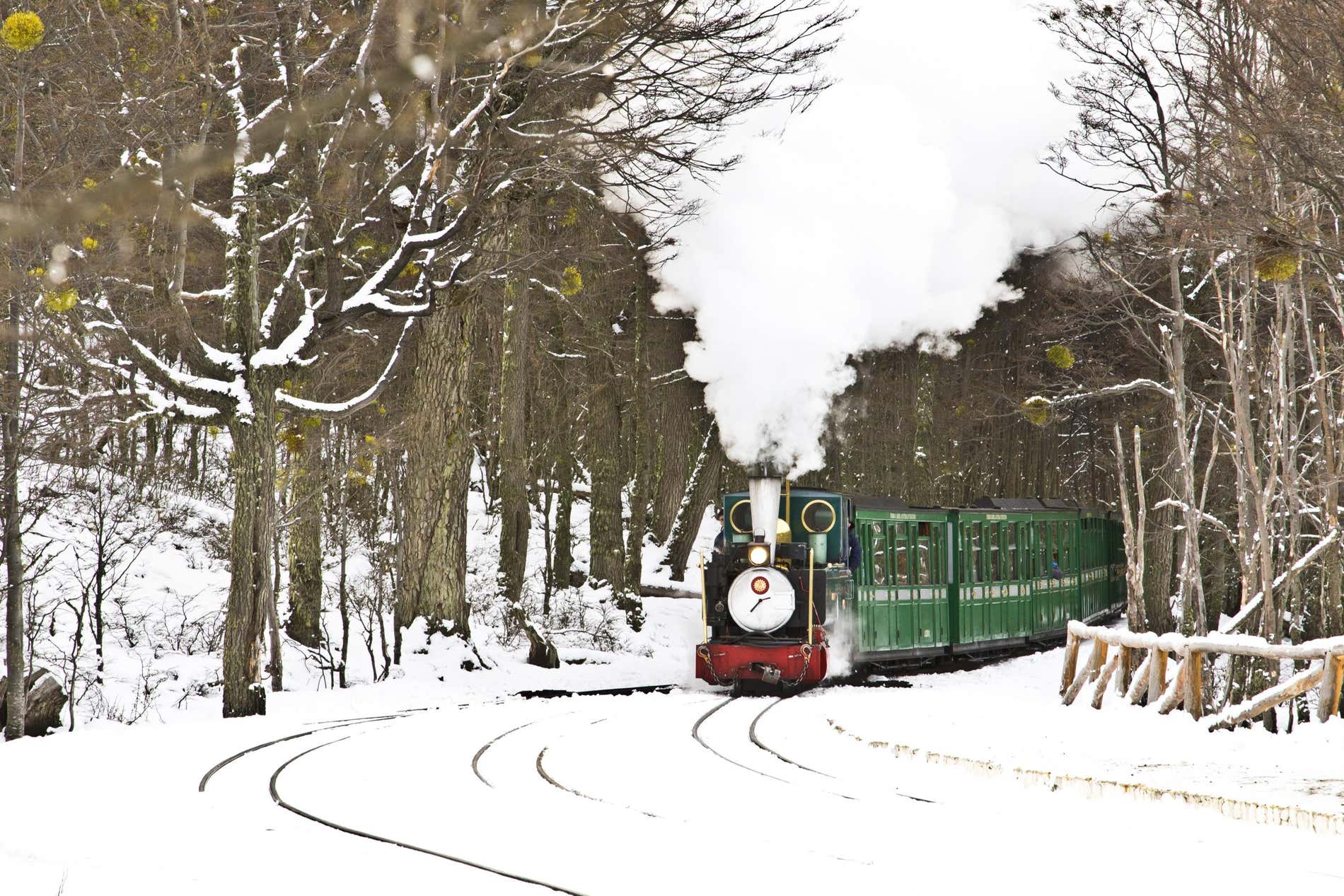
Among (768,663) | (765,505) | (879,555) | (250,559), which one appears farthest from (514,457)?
(250,559)

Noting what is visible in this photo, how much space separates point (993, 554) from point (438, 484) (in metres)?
9.05

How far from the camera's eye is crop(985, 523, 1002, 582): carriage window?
802 inches

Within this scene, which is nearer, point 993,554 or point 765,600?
point 765,600

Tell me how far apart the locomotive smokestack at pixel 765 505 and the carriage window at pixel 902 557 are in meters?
2.86

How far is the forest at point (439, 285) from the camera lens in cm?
1188

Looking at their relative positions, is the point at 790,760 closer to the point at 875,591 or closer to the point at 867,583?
the point at 867,583

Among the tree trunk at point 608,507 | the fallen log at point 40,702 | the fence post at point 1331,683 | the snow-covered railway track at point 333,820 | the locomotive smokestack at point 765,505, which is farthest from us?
the tree trunk at point 608,507

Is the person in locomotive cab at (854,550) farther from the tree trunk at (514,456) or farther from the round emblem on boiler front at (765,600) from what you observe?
the tree trunk at (514,456)

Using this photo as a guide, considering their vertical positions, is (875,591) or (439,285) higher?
(439,285)

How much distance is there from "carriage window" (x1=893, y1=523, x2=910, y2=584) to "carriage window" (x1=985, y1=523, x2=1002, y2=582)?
264cm

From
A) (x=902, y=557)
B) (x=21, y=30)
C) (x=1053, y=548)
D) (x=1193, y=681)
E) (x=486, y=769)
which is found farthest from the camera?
(x=1053, y=548)

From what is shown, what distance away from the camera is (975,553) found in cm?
1981

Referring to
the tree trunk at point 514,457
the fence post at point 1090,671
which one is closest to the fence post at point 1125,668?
the fence post at point 1090,671

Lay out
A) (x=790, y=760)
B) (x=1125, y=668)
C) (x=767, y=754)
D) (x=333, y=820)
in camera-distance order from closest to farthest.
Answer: (x=333, y=820)
(x=790, y=760)
(x=767, y=754)
(x=1125, y=668)
